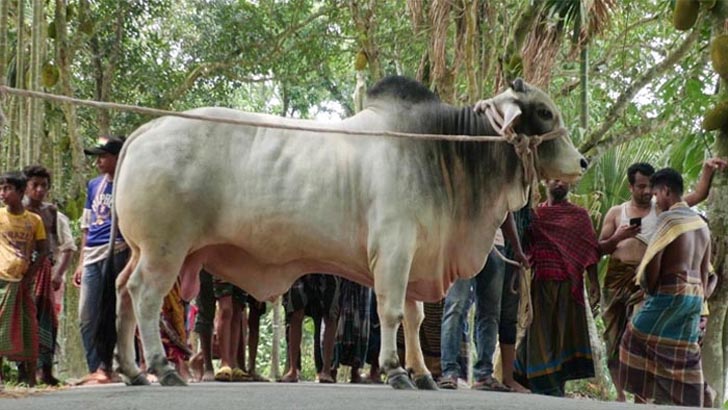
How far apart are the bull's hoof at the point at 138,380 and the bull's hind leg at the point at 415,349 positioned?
1.79 metres

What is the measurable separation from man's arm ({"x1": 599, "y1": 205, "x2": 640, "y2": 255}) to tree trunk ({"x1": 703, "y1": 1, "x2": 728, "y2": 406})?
1015 millimetres

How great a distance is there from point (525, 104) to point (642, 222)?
5.66 ft

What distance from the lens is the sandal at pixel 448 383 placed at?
9.56 meters

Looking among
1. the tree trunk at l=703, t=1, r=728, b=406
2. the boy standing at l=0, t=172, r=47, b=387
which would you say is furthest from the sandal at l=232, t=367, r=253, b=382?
the tree trunk at l=703, t=1, r=728, b=406

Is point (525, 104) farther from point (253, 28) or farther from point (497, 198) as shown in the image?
point (253, 28)

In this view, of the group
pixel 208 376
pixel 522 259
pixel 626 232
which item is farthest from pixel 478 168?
pixel 208 376

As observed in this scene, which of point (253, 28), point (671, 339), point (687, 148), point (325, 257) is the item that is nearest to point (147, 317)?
point (325, 257)

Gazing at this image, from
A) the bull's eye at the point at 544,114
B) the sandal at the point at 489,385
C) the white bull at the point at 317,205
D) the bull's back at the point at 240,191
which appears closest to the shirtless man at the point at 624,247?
the sandal at the point at 489,385

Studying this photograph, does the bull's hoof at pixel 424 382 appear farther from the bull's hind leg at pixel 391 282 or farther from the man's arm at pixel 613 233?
the man's arm at pixel 613 233

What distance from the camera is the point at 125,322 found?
8930mm

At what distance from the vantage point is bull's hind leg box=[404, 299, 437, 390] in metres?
8.87

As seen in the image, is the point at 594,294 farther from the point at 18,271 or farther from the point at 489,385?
the point at 18,271

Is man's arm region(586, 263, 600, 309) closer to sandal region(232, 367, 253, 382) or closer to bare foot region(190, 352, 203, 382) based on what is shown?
sandal region(232, 367, 253, 382)

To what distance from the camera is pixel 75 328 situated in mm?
17656
